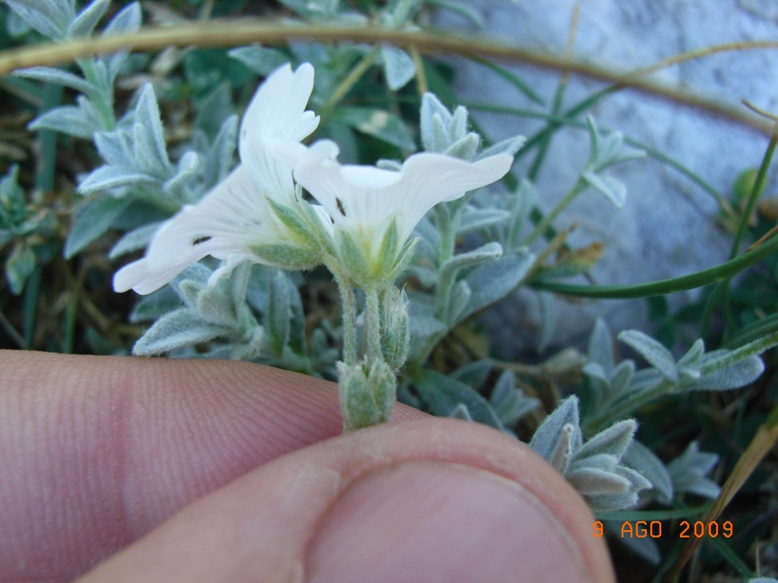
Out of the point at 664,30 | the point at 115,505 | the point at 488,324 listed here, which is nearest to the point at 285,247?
the point at 115,505

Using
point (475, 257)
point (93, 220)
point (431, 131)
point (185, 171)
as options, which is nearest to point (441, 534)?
point (475, 257)

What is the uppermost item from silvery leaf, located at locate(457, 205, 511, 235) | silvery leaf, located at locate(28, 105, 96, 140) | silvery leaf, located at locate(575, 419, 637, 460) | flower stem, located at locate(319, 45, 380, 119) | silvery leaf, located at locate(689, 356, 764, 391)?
flower stem, located at locate(319, 45, 380, 119)

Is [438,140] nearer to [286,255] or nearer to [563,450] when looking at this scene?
[286,255]

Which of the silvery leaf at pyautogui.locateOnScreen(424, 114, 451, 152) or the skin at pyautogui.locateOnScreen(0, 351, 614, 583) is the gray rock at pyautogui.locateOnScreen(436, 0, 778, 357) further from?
the skin at pyautogui.locateOnScreen(0, 351, 614, 583)

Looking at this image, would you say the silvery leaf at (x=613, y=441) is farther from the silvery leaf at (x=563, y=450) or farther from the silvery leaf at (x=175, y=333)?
the silvery leaf at (x=175, y=333)

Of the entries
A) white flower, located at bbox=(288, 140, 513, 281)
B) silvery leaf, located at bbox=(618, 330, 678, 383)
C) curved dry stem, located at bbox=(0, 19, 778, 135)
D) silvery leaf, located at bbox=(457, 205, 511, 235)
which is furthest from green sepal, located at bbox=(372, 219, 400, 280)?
silvery leaf, located at bbox=(618, 330, 678, 383)

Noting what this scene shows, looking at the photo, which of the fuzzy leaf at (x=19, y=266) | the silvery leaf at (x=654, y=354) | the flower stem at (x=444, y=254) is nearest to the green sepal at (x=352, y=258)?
the flower stem at (x=444, y=254)
